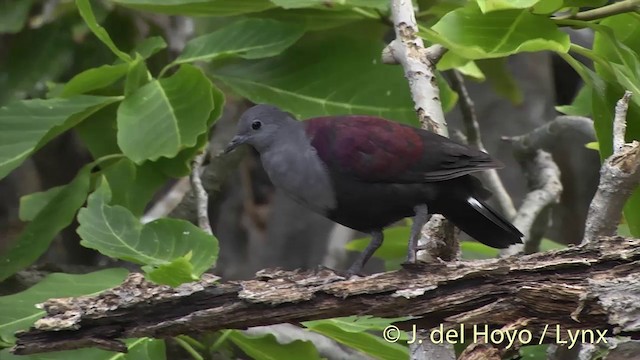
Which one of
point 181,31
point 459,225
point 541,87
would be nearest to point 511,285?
point 459,225

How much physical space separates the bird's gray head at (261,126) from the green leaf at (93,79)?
0.26 m

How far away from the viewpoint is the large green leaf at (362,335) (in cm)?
141

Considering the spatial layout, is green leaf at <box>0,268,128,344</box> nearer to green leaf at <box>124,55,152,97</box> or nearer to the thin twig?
green leaf at <box>124,55,152,97</box>

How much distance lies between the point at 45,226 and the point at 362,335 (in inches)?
24.7

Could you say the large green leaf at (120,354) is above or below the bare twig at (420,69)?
below

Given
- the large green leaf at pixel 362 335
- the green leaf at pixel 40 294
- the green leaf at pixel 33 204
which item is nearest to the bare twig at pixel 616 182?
the large green leaf at pixel 362 335

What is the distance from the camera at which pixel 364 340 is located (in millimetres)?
1451

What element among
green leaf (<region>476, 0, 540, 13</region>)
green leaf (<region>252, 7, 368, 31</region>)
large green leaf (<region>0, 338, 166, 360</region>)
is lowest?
large green leaf (<region>0, 338, 166, 360</region>)

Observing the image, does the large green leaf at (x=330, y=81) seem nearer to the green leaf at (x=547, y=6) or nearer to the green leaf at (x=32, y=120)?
the green leaf at (x=32, y=120)

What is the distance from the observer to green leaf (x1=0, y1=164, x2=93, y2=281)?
168cm

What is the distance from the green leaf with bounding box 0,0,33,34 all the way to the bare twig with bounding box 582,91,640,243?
1.35 m

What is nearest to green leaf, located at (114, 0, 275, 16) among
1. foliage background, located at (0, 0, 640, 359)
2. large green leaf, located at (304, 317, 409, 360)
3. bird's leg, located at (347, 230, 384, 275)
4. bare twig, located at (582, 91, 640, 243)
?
foliage background, located at (0, 0, 640, 359)

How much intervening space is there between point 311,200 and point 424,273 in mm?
287

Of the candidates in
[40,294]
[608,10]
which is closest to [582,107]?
[608,10]
